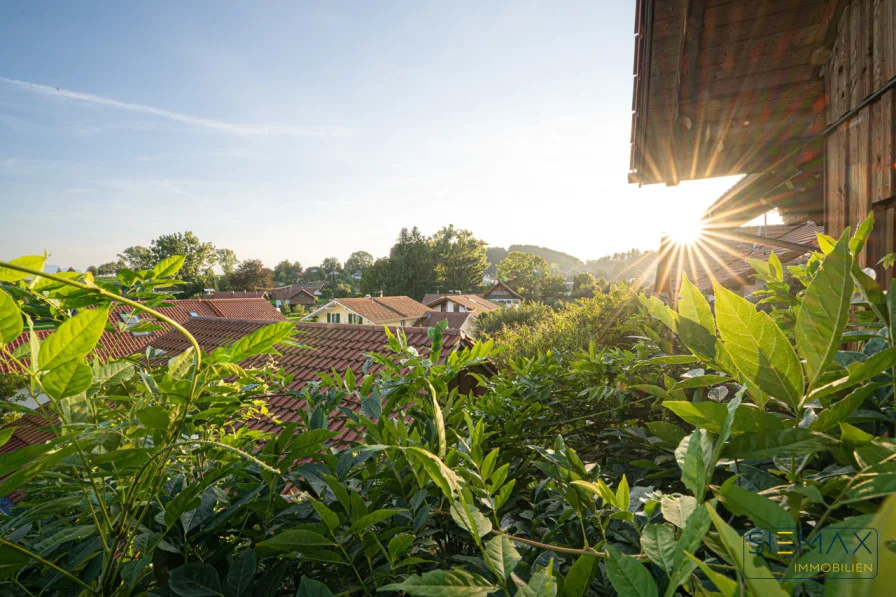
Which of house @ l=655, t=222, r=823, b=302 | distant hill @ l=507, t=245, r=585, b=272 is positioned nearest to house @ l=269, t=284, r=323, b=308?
house @ l=655, t=222, r=823, b=302

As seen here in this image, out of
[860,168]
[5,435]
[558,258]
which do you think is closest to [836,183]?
[860,168]

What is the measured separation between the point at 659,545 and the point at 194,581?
21.8 inches

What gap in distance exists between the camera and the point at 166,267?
96 centimetres

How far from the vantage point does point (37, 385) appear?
1.76ft

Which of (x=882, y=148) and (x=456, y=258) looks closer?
(x=882, y=148)

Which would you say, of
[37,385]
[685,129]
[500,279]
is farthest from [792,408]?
[500,279]

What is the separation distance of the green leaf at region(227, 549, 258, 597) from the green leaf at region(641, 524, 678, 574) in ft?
1.55

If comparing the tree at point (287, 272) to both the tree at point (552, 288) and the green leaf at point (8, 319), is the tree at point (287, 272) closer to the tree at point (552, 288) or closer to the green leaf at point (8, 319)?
the tree at point (552, 288)

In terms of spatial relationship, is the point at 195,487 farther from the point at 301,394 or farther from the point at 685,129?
the point at 685,129

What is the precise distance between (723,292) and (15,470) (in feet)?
2.50

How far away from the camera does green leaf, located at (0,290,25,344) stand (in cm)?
47

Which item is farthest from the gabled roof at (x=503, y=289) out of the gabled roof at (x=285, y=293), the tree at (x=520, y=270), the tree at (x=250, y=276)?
the tree at (x=250, y=276)

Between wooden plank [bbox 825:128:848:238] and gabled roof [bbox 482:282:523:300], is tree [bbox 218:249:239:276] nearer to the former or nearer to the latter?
gabled roof [bbox 482:282:523:300]

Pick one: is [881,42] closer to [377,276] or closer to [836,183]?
[836,183]
